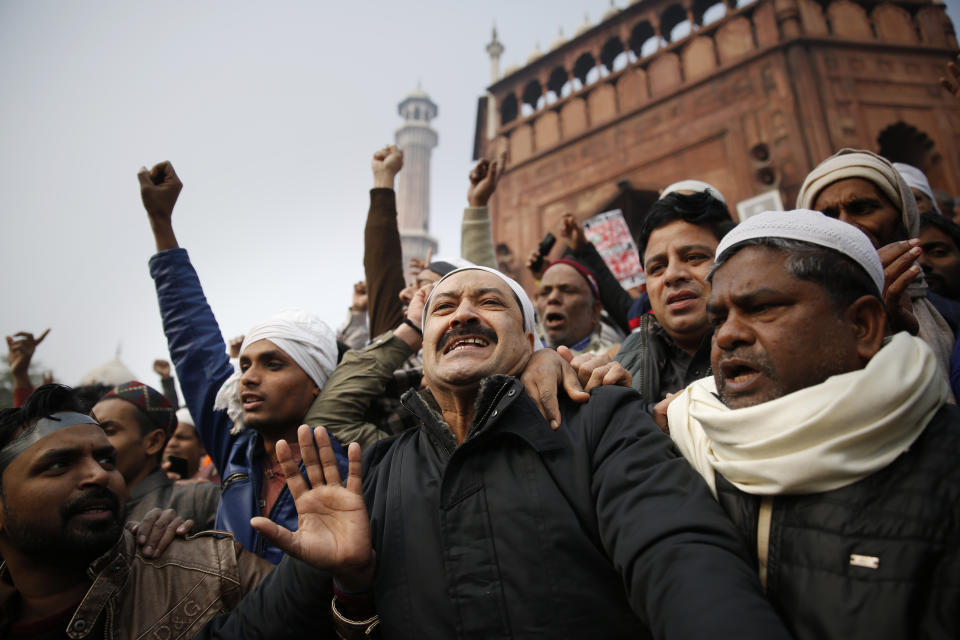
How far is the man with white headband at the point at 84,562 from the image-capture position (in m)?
1.90

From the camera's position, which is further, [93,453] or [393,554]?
[93,453]

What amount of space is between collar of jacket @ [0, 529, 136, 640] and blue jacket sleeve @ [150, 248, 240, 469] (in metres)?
0.86

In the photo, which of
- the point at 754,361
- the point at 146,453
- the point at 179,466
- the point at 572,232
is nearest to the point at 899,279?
the point at 754,361

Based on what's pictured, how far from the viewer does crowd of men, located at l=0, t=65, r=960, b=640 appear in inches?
43.8

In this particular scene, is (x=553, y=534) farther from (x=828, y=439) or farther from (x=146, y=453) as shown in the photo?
(x=146, y=453)

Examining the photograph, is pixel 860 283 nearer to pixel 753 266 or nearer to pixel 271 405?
pixel 753 266

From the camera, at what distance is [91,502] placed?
2061 millimetres

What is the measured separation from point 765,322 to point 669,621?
2.41 ft

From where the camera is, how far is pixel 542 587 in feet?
4.56

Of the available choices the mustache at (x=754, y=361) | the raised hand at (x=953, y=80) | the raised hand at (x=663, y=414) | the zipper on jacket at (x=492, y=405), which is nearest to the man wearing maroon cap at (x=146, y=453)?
the zipper on jacket at (x=492, y=405)

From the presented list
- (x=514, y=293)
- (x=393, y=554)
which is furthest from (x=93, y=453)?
(x=514, y=293)

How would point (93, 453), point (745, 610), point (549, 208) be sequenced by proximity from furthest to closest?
1. point (549, 208)
2. point (93, 453)
3. point (745, 610)

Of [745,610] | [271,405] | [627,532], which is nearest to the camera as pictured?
[745,610]

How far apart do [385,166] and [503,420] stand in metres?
2.75
